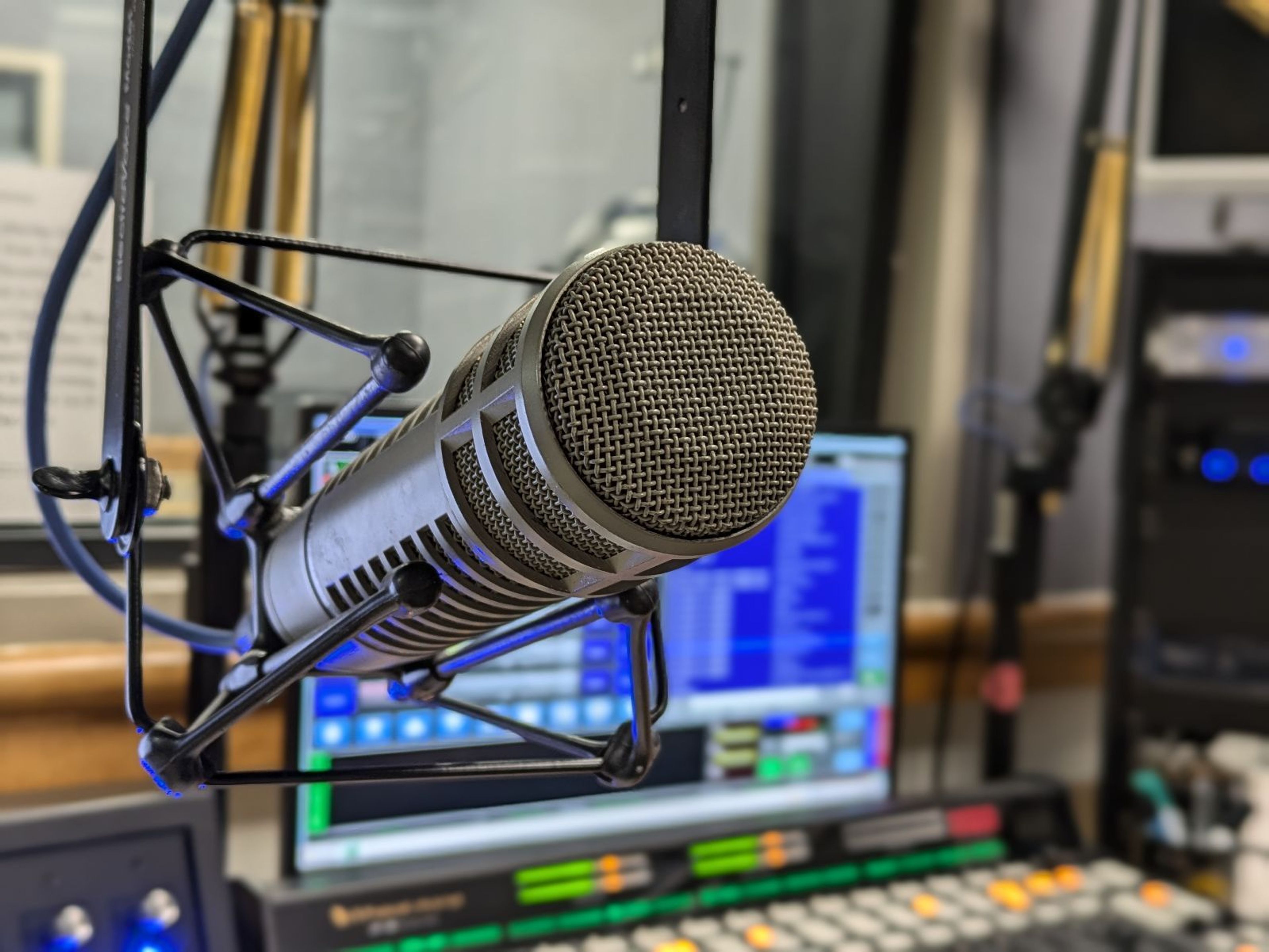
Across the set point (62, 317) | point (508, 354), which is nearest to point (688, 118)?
point (508, 354)

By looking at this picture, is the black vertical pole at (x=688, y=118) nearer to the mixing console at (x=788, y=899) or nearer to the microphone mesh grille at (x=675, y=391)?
the microphone mesh grille at (x=675, y=391)

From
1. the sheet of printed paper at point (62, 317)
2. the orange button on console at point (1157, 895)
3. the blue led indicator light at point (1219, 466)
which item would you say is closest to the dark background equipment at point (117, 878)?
the sheet of printed paper at point (62, 317)

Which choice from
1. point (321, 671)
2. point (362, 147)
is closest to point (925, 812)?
point (321, 671)

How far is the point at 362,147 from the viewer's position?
1054 mm

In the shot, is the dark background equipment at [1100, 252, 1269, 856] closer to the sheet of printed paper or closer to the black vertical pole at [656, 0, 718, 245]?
the black vertical pole at [656, 0, 718, 245]

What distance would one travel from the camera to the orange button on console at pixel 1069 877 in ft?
2.90

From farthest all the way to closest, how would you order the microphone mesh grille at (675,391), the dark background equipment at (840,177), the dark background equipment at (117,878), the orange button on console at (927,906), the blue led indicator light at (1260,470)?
the dark background equipment at (840,177) < the blue led indicator light at (1260,470) < the orange button on console at (927,906) < the dark background equipment at (117,878) < the microphone mesh grille at (675,391)

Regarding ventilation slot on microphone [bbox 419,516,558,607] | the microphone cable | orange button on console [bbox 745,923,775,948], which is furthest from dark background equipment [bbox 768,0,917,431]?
ventilation slot on microphone [bbox 419,516,558,607]

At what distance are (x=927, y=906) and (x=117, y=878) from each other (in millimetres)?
541

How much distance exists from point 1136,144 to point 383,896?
3.15ft

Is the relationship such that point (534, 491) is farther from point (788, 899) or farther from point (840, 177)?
point (840, 177)

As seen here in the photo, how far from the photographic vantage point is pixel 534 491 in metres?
0.32

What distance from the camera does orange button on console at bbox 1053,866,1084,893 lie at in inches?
34.8

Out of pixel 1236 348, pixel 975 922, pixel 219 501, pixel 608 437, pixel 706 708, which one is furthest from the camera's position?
pixel 1236 348
